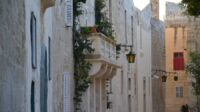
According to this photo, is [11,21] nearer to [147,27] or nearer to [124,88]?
[124,88]

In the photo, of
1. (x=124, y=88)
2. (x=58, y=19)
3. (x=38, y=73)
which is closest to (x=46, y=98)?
(x=38, y=73)

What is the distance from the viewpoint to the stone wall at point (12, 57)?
33.0 ft

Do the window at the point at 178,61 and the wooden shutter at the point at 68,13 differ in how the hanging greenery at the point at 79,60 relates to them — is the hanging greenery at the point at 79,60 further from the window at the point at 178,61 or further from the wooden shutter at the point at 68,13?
the window at the point at 178,61

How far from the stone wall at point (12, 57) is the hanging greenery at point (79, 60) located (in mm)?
Answer: 11874

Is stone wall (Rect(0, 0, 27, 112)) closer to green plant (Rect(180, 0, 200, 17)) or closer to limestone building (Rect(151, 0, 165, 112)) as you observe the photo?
green plant (Rect(180, 0, 200, 17))

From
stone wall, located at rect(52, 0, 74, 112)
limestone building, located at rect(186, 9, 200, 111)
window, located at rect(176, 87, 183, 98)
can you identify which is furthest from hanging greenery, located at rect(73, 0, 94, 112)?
window, located at rect(176, 87, 183, 98)

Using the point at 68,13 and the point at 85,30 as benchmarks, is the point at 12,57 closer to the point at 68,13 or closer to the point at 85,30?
the point at 68,13

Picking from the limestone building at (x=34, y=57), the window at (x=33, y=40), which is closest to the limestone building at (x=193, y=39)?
the limestone building at (x=34, y=57)

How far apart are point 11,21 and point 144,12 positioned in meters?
43.0

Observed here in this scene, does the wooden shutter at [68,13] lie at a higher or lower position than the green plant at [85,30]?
higher

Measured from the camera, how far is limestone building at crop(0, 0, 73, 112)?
1041cm

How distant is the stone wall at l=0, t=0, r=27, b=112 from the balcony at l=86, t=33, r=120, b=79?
42.5 ft

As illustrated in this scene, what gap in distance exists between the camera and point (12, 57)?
1095 centimetres

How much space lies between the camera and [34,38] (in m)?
14.2
